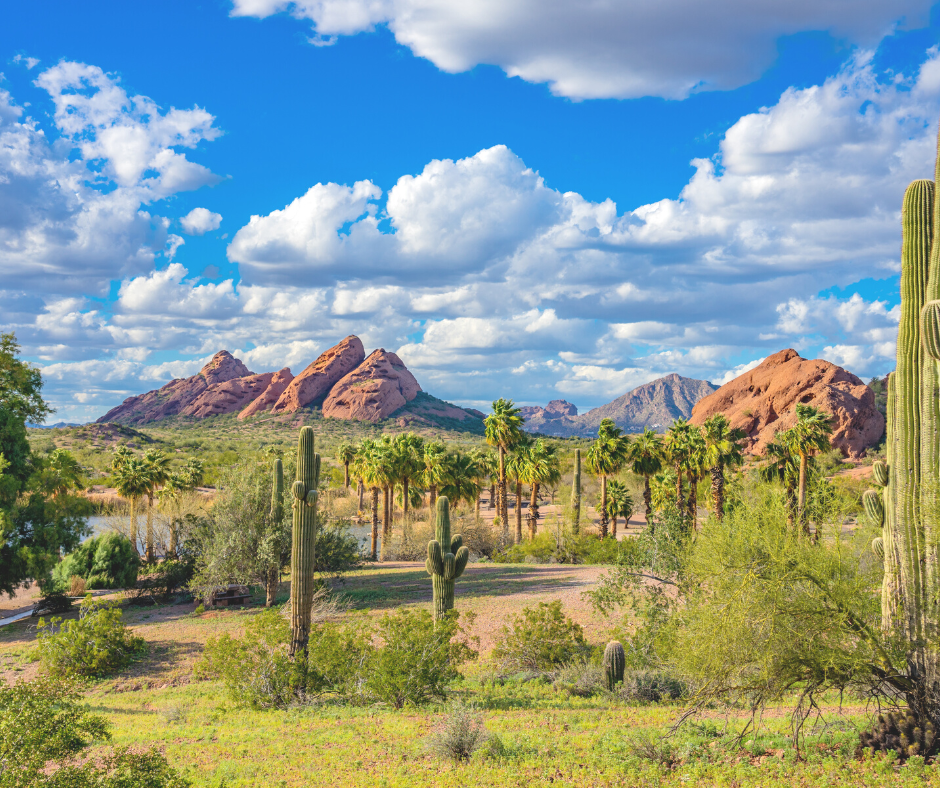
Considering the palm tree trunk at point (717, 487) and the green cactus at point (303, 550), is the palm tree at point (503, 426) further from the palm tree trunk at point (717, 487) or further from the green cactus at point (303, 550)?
the green cactus at point (303, 550)

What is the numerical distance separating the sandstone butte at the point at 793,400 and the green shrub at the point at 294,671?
7267 centimetres

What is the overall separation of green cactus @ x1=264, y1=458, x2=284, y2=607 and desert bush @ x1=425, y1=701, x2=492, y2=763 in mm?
18928

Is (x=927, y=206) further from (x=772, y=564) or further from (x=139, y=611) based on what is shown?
(x=139, y=611)

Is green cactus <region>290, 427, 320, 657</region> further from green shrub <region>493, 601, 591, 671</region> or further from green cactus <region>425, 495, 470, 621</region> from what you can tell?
green shrub <region>493, 601, 591, 671</region>

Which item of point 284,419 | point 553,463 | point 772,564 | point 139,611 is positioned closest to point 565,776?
point 772,564

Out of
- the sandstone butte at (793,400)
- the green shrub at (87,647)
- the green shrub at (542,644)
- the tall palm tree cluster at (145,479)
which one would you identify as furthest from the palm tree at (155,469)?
the sandstone butte at (793,400)

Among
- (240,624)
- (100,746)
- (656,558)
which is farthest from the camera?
(240,624)

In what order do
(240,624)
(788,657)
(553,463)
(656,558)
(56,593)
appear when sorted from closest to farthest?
(788,657) < (656,558) < (240,624) < (56,593) < (553,463)

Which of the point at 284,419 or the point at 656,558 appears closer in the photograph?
the point at 656,558

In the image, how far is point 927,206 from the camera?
1055 cm

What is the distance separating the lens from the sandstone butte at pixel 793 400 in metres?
84.4

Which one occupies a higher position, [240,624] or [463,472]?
[463,472]

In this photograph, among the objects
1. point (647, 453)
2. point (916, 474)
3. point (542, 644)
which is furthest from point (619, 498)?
point (916, 474)

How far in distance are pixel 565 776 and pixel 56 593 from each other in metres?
25.9
